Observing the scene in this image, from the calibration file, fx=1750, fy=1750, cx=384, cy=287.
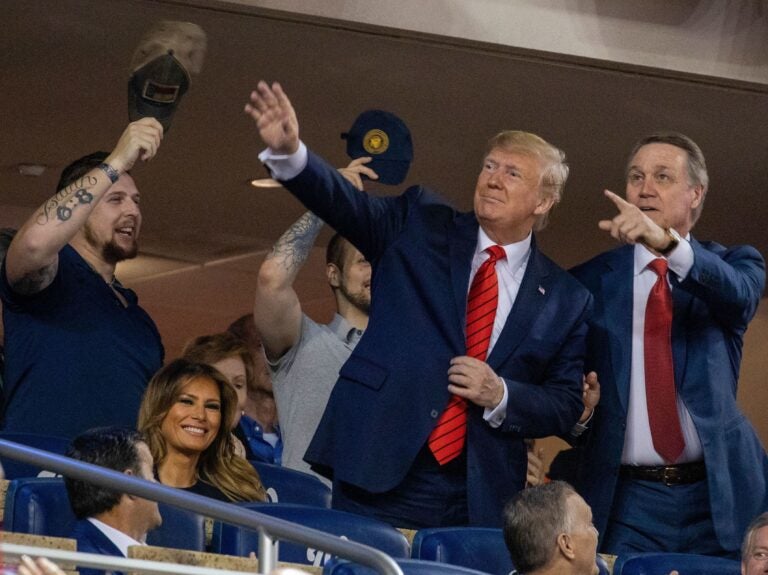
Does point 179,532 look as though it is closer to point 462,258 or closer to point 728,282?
point 462,258

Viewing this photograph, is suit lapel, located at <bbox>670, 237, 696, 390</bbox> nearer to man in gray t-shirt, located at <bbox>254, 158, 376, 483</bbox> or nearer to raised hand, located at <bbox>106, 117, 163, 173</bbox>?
man in gray t-shirt, located at <bbox>254, 158, 376, 483</bbox>

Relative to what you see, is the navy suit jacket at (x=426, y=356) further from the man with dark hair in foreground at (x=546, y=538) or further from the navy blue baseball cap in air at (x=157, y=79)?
the navy blue baseball cap in air at (x=157, y=79)

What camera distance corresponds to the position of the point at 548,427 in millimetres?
4027

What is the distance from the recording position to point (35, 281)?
13.9ft

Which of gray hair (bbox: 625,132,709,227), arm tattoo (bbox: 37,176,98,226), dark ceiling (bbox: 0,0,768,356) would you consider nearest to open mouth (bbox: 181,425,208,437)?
arm tattoo (bbox: 37,176,98,226)

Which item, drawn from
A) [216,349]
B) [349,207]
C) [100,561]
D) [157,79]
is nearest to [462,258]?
[349,207]

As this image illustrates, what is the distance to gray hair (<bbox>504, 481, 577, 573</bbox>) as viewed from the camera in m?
3.64

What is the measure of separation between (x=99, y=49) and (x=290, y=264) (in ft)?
6.12

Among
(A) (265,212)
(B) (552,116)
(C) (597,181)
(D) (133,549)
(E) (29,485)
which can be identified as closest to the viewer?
(D) (133,549)

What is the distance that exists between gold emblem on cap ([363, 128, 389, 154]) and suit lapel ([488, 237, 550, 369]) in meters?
0.55

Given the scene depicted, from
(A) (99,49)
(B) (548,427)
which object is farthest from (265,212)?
(B) (548,427)

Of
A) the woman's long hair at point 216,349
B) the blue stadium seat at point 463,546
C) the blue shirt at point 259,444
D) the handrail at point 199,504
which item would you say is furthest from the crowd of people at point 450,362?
the handrail at point 199,504

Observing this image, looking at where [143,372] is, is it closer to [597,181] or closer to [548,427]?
[548,427]

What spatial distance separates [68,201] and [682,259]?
1.46 m
